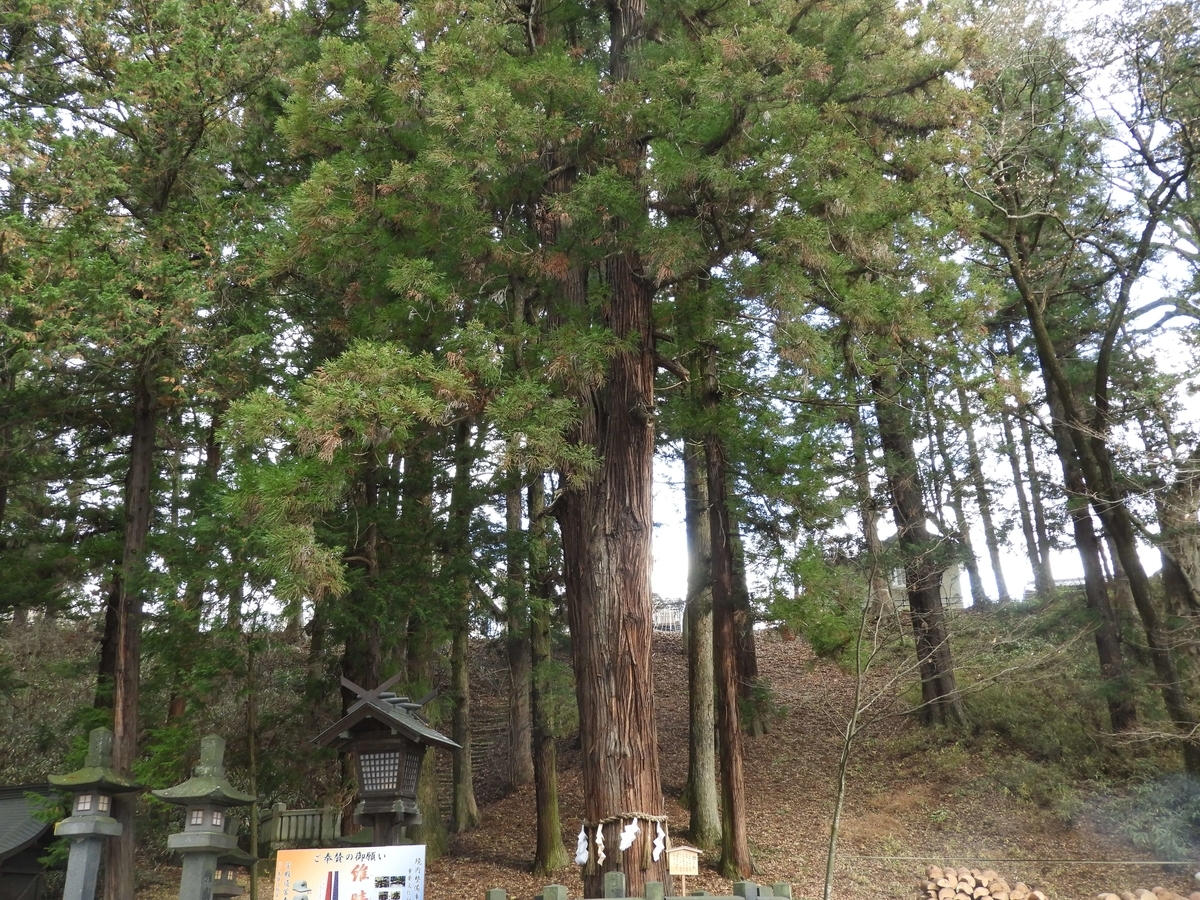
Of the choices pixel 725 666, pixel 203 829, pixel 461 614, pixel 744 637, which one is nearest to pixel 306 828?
pixel 203 829

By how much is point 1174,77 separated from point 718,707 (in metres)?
8.66

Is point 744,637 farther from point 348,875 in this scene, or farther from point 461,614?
point 348,875

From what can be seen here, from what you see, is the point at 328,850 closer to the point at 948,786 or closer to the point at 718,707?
the point at 718,707

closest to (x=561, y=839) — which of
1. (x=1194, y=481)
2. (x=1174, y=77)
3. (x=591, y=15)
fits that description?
(x=1194, y=481)

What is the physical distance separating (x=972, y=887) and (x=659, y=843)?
4.71 m

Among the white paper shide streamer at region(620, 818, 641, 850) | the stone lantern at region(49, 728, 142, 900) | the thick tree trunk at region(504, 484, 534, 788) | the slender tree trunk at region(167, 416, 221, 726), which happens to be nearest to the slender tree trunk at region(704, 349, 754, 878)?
the thick tree trunk at region(504, 484, 534, 788)

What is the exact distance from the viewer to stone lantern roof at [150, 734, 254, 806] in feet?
19.6

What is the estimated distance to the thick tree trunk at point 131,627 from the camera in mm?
8148

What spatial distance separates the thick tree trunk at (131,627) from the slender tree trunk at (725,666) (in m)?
5.95

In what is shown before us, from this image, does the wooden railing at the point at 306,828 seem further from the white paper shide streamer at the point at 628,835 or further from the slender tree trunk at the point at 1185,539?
the slender tree trunk at the point at 1185,539

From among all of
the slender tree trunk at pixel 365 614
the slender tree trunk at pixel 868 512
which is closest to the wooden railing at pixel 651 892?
the slender tree trunk at pixel 868 512

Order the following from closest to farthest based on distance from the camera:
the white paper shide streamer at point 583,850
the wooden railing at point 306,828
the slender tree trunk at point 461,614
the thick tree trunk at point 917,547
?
the white paper shide streamer at point 583,850, the wooden railing at point 306,828, the slender tree trunk at point 461,614, the thick tree trunk at point 917,547

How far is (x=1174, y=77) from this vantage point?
9.34 meters

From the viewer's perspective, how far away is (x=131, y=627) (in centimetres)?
915
